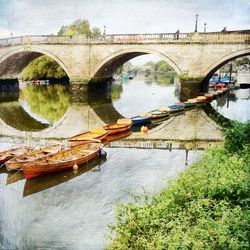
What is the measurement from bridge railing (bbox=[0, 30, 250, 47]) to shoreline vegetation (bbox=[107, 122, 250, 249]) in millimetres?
21342

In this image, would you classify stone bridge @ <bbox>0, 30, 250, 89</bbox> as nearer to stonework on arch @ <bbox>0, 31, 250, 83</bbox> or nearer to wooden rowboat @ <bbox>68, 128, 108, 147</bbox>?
stonework on arch @ <bbox>0, 31, 250, 83</bbox>

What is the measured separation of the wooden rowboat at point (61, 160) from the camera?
10.3 meters

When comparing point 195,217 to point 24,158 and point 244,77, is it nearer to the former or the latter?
point 24,158

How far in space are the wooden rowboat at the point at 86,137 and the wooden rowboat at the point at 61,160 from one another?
0.64 meters

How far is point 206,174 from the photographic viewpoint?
722 cm

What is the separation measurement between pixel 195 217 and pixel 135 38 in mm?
24488

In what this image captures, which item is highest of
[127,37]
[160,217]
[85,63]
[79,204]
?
[127,37]

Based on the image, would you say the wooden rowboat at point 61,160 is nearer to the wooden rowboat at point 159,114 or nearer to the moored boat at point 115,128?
the moored boat at point 115,128

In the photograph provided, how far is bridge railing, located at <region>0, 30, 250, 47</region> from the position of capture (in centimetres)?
2596

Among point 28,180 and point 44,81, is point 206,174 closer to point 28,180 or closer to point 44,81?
point 28,180

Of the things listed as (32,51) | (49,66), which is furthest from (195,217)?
(49,66)

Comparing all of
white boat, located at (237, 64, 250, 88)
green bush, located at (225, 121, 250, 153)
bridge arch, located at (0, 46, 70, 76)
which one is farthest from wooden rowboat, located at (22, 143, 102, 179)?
white boat, located at (237, 64, 250, 88)

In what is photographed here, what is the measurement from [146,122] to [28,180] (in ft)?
34.0

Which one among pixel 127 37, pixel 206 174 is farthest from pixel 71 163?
pixel 127 37
